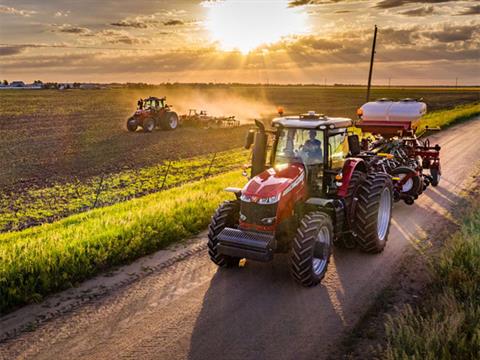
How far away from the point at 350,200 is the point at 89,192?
10.8m

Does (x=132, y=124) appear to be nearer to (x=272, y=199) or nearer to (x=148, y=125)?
(x=148, y=125)

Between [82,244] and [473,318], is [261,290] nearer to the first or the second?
[473,318]

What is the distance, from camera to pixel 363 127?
15812 millimetres

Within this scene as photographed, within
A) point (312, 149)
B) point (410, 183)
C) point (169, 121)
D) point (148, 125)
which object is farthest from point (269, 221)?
point (169, 121)

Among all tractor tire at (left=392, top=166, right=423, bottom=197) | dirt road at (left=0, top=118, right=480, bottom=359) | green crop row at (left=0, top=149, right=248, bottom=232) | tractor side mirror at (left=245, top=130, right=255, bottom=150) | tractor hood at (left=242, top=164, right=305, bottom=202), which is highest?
tractor side mirror at (left=245, top=130, right=255, bottom=150)

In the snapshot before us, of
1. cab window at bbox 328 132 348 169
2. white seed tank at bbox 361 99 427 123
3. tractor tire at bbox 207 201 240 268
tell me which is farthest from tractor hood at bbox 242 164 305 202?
white seed tank at bbox 361 99 427 123

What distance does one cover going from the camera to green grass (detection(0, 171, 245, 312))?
7.64 m

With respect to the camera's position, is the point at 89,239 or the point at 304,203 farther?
the point at 89,239

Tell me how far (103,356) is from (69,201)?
34.7 ft

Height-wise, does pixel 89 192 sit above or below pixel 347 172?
below

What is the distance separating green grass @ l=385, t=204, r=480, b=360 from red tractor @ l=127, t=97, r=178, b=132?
27592 millimetres

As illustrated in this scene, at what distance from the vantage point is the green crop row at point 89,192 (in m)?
14.0

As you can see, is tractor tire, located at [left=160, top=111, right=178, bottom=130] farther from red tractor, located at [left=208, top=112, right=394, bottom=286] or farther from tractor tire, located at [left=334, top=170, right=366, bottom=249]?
tractor tire, located at [left=334, top=170, right=366, bottom=249]

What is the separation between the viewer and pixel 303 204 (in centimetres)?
832
